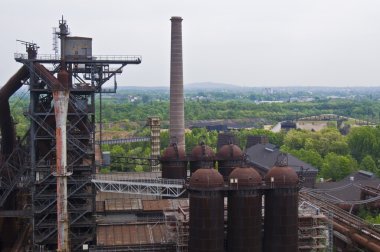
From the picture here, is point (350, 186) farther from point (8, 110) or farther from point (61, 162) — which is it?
point (8, 110)

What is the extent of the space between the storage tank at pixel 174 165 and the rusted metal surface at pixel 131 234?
814cm

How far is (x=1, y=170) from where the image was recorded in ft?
132

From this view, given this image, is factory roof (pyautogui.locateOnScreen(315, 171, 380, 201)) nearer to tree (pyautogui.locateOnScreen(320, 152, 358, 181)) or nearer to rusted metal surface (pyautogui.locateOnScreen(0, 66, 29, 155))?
tree (pyautogui.locateOnScreen(320, 152, 358, 181))

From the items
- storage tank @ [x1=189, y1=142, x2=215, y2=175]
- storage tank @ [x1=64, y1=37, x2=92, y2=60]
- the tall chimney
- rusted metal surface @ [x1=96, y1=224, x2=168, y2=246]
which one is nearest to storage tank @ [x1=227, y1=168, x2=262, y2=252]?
rusted metal surface @ [x1=96, y1=224, x2=168, y2=246]

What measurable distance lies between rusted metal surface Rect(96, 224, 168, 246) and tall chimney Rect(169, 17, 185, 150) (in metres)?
23.4

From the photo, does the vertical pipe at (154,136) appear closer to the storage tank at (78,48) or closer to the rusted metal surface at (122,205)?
the rusted metal surface at (122,205)

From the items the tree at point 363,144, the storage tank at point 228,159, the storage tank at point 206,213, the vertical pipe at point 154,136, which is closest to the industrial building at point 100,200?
the storage tank at point 206,213

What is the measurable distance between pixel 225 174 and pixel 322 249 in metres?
12.0

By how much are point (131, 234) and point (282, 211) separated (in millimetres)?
10220

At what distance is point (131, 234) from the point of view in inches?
1410

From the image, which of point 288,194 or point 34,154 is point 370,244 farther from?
point 34,154

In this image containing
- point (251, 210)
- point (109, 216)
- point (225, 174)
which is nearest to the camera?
point (251, 210)

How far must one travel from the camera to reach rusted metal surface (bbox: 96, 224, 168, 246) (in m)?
35.0

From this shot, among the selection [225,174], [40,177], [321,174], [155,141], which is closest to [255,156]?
[321,174]
